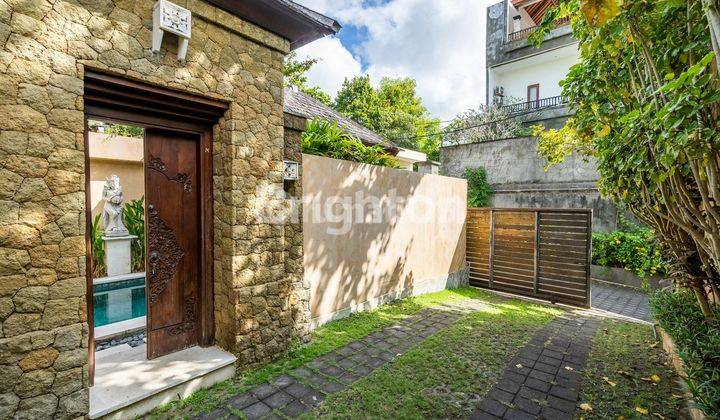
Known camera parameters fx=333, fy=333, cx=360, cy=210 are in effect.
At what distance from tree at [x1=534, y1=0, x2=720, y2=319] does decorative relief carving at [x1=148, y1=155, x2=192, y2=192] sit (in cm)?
453

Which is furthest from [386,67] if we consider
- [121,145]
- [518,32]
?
[121,145]

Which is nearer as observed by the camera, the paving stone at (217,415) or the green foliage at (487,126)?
the paving stone at (217,415)

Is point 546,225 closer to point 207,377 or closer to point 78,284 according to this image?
point 207,377

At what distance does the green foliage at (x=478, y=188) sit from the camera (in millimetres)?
14969

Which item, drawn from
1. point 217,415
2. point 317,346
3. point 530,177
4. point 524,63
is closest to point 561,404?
point 317,346

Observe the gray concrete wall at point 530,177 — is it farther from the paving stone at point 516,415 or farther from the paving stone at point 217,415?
the paving stone at point 217,415

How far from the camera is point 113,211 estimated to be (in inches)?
402

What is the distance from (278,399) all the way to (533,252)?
23.9ft

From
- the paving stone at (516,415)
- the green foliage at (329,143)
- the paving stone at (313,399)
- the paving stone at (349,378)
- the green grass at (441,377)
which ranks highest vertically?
the green foliage at (329,143)

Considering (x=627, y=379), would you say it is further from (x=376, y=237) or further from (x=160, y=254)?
(x=160, y=254)

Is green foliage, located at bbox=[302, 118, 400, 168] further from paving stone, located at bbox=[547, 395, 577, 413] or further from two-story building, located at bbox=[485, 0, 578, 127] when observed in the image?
two-story building, located at bbox=[485, 0, 578, 127]

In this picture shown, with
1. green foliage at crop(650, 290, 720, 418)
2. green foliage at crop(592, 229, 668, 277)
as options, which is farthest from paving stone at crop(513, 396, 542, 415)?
green foliage at crop(592, 229, 668, 277)

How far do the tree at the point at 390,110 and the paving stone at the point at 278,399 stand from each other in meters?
23.1

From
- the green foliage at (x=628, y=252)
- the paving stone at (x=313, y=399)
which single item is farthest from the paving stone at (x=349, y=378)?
the green foliage at (x=628, y=252)
